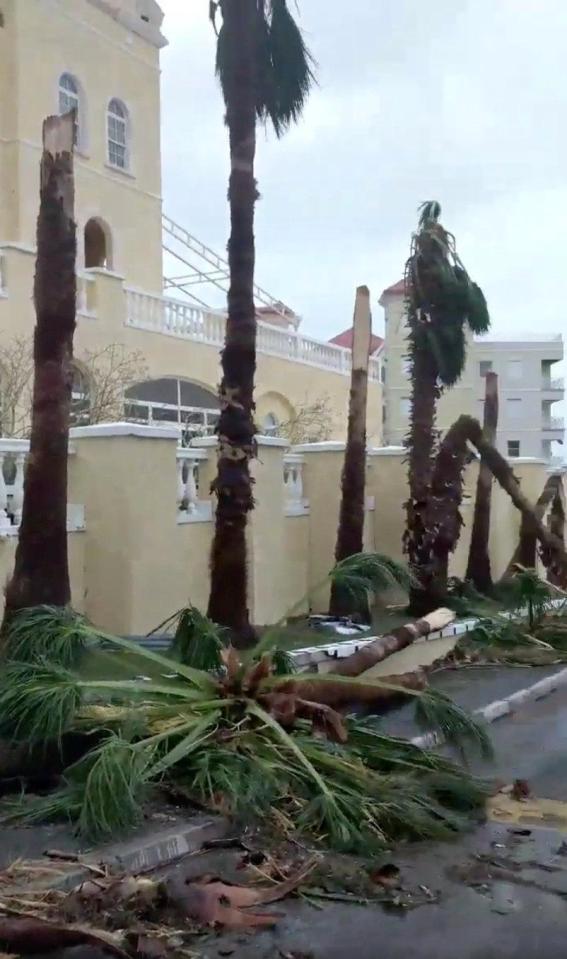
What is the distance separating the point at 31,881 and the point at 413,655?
761 centimetres

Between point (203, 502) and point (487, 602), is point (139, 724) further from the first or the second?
point (487, 602)

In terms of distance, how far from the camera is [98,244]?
75.6 feet

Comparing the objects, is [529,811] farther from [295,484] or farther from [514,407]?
[514,407]

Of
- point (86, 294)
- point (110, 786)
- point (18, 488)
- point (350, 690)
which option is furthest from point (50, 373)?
point (86, 294)

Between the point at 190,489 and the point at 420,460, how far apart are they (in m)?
4.03

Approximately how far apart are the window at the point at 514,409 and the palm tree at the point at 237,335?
66.3 m

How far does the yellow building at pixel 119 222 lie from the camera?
59.7ft

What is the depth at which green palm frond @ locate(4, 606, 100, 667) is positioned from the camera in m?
6.88

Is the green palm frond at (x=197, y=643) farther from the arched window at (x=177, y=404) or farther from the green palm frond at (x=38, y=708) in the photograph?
the arched window at (x=177, y=404)

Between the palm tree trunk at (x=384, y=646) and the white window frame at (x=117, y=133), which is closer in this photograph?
the palm tree trunk at (x=384, y=646)

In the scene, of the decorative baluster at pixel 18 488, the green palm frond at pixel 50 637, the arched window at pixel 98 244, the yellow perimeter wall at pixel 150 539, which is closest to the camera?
the green palm frond at pixel 50 637

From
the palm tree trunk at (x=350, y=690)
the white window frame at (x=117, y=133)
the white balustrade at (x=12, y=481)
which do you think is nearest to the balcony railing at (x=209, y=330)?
the white window frame at (x=117, y=133)

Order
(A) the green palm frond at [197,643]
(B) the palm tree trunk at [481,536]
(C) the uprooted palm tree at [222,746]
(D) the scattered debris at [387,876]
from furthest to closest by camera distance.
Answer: (B) the palm tree trunk at [481,536] < (A) the green palm frond at [197,643] < (C) the uprooted palm tree at [222,746] < (D) the scattered debris at [387,876]

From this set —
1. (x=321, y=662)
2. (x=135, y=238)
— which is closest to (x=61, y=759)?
(x=321, y=662)
